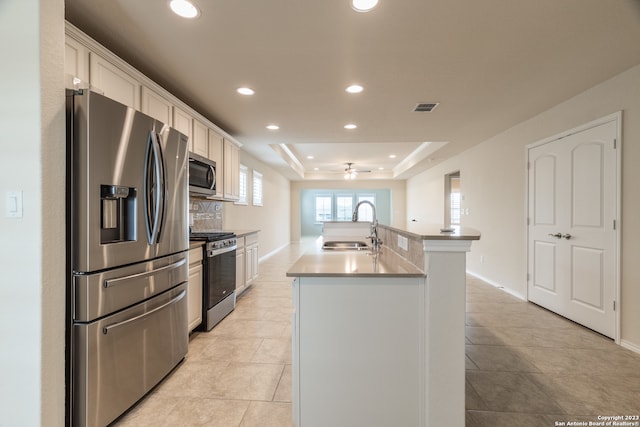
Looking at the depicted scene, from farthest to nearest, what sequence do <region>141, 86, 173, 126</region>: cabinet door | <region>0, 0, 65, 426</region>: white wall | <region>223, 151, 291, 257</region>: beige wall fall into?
1. <region>223, 151, 291, 257</region>: beige wall
2. <region>141, 86, 173, 126</region>: cabinet door
3. <region>0, 0, 65, 426</region>: white wall

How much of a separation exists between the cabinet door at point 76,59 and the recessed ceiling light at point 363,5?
1668mm

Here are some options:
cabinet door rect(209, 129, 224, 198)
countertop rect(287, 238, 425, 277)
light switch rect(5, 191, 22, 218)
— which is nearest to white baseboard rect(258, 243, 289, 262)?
cabinet door rect(209, 129, 224, 198)

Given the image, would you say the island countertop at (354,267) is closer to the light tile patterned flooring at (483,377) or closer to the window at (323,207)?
the light tile patterned flooring at (483,377)

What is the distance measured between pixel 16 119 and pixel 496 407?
302cm

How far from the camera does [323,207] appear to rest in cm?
1359

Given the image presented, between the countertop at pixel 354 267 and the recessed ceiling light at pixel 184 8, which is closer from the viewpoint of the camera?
the countertop at pixel 354 267

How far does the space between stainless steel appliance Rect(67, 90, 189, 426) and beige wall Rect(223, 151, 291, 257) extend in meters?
2.95

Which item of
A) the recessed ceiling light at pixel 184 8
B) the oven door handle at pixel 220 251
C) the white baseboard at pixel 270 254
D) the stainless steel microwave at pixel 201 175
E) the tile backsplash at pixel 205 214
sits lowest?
the white baseboard at pixel 270 254

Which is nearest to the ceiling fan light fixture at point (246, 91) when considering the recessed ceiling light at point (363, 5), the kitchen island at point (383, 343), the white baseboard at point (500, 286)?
the recessed ceiling light at point (363, 5)

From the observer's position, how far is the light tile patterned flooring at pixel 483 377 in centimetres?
171

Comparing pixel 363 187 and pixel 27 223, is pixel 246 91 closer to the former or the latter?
pixel 27 223

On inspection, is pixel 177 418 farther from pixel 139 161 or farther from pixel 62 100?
pixel 62 100

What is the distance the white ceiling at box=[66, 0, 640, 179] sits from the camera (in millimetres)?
1763

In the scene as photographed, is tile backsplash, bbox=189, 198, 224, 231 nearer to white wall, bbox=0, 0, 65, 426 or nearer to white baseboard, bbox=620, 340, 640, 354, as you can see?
white wall, bbox=0, 0, 65, 426
